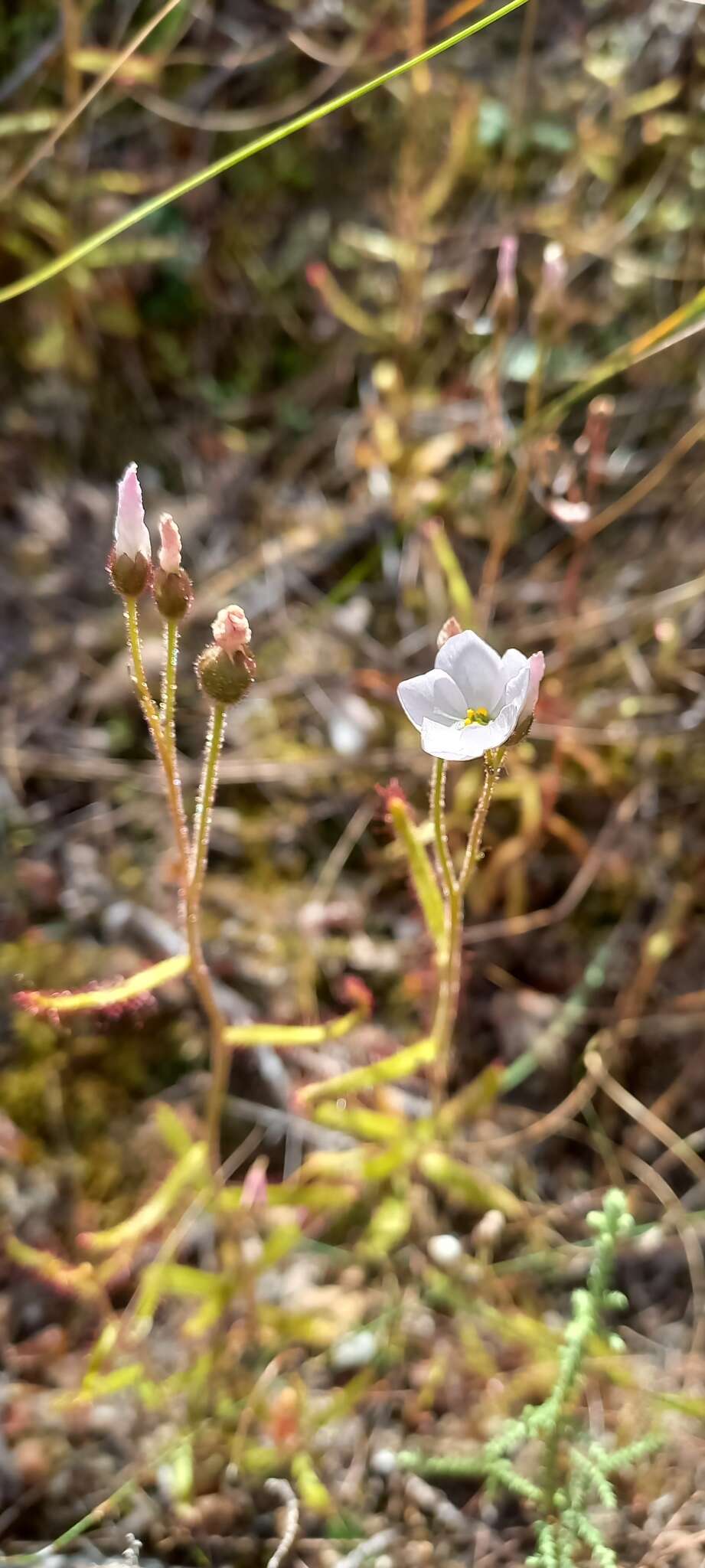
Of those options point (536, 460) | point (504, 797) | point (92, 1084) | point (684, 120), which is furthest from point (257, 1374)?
point (684, 120)

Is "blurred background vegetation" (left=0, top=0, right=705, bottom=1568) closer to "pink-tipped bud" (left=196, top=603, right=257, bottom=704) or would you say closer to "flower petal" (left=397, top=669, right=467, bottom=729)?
"flower petal" (left=397, top=669, right=467, bottom=729)

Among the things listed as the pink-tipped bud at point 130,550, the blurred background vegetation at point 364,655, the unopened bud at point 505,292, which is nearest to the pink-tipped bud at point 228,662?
the pink-tipped bud at point 130,550

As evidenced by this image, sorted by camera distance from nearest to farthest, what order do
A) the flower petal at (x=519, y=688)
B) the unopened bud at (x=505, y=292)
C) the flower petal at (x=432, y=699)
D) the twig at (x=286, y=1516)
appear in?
the flower petal at (x=519, y=688), the flower petal at (x=432, y=699), the twig at (x=286, y=1516), the unopened bud at (x=505, y=292)

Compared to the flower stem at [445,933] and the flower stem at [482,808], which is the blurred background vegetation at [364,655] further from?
the flower stem at [482,808]

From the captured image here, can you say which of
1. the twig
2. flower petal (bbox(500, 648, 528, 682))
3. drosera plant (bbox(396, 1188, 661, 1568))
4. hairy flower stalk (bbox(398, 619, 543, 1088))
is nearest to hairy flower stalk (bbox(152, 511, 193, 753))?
hairy flower stalk (bbox(398, 619, 543, 1088))

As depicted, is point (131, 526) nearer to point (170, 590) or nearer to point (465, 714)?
point (170, 590)
